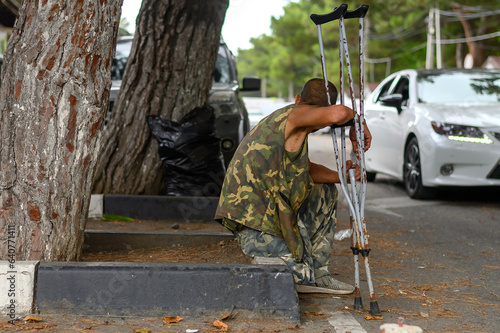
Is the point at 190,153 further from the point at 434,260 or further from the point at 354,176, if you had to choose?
the point at 354,176

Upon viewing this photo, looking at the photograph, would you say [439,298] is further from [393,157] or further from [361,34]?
[393,157]

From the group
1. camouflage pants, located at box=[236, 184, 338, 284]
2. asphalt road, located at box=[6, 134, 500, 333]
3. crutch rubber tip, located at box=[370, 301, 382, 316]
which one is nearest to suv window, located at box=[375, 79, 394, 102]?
asphalt road, located at box=[6, 134, 500, 333]

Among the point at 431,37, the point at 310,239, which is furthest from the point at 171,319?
the point at 431,37

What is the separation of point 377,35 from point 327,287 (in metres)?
66.0

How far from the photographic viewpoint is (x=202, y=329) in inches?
151

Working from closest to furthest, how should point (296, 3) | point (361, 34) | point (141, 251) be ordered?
point (361, 34) < point (141, 251) < point (296, 3)

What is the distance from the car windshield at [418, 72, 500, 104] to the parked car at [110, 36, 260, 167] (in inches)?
93.1

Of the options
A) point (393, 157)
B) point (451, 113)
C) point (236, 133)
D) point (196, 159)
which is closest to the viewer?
point (196, 159)

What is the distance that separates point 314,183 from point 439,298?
1085mm

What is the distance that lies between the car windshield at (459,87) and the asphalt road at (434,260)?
1372 mm

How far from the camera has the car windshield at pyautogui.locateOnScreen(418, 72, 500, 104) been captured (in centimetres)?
988

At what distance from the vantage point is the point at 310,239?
15.5ft

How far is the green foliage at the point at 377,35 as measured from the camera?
49.6 m

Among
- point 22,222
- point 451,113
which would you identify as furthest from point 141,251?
point 451,113
